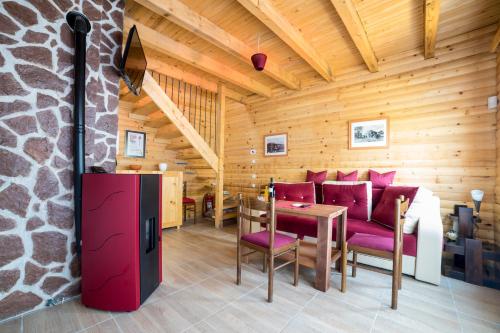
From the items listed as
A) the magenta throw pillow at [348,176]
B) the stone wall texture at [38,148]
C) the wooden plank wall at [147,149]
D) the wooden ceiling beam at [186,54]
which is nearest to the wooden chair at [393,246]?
the magenta throw pillow at [348,176]

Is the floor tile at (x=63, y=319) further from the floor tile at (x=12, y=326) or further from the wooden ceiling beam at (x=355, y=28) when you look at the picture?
the wooden ceiling beam at (x=355, y=28)

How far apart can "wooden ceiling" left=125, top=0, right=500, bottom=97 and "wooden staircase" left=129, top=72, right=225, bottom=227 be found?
0.67 metres

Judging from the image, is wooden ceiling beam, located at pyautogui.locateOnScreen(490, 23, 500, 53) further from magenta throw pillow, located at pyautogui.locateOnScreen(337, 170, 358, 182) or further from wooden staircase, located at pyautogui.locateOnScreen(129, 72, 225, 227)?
wooden staircase, located at pyautogui.locateOnScreen(129, 72, 225, 227)

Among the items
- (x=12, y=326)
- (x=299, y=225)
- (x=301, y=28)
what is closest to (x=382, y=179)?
(x=299, y=225)

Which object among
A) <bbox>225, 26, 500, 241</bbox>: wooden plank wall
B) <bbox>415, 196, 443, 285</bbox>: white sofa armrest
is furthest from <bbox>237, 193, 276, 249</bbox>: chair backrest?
<bbox>225, 26, 500, 241</bbox>: wooden plank wall

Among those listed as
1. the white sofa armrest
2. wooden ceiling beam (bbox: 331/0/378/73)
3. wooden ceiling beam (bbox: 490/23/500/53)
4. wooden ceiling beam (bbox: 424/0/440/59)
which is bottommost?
the white sofa armrest

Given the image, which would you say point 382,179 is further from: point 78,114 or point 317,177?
point 78,114

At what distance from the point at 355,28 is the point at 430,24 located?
0.76 meters

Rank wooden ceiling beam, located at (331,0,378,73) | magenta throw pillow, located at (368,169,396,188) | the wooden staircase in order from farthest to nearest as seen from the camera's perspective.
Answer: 1. the wooden staircase
2. magenta throw pillow, located at (368,169,396,188)
3. wooden ceiling beam, located at (331,0,378,73)

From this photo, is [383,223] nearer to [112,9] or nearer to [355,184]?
[355,184]

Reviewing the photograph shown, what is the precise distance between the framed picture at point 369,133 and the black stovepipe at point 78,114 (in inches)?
142

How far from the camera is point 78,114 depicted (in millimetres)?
1968

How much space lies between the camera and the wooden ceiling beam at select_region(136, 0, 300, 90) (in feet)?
7.63

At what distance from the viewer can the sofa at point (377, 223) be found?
2318mm
